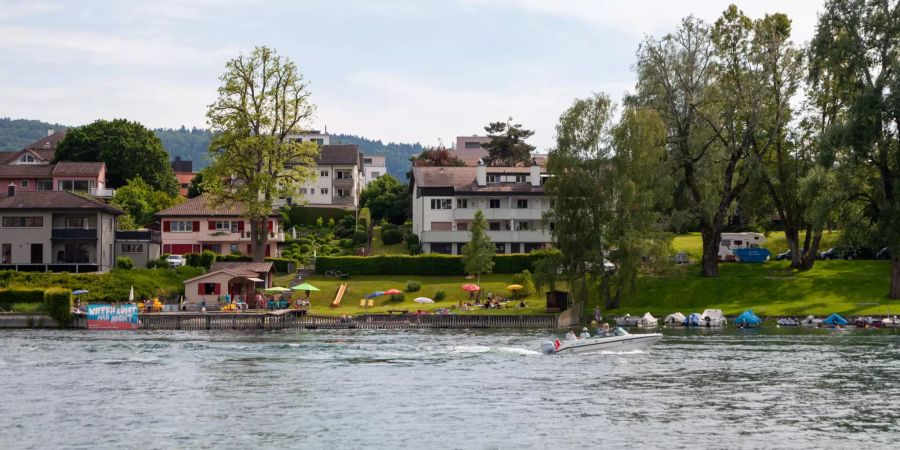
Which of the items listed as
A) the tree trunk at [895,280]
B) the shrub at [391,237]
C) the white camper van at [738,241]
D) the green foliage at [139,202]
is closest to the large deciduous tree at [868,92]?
the tree trunk at [895,280]

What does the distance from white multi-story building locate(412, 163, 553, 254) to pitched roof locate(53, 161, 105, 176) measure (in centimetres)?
5104

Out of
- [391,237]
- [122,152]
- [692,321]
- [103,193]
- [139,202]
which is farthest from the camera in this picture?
[122,152]

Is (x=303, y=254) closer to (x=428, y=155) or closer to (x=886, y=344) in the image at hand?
(x=428, y=155)

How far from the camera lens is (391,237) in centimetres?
14062

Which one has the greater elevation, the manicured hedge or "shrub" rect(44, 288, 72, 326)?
the manicured hedge

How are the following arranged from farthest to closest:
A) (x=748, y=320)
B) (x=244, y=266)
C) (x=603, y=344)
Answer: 1. (x=244, y=266)
2. (x=748, y=320)
3. (x=603, y=344)

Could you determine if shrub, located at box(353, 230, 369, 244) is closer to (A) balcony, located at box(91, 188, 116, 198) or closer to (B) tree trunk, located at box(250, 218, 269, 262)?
(B) tree trunk, located at box(250, 218, 269, 262)

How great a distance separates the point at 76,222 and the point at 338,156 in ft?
228

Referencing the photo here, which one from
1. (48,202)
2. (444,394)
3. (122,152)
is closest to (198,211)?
(48,202)

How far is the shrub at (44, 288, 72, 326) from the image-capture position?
9250cm

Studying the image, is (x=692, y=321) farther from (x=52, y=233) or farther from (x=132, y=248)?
(x=52, y=233)

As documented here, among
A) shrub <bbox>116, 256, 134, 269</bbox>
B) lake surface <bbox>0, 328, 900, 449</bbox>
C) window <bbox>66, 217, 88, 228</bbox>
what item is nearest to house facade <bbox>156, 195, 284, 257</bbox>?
window <bbox>66, 217, 88, 228</bbox>

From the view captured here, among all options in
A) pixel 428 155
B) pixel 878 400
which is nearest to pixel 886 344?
pixel 878 400

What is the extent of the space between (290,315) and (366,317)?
6778 mm
